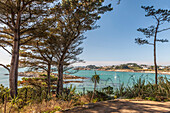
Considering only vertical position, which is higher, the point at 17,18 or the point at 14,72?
the point at 17,18

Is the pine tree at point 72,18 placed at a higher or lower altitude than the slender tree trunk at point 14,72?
higher

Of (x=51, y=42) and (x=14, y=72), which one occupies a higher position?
(x=51, y=42)

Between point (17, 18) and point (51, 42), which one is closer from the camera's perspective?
point (17, 18)

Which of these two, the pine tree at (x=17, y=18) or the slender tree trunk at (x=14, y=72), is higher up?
the pine tree at (x=17, y=18)

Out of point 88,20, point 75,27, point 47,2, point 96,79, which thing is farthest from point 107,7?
point 96,79

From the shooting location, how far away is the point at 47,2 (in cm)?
778

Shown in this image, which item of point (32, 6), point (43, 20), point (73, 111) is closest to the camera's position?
point (73, 111)

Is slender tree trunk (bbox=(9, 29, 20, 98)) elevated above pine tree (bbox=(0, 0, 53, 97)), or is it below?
below

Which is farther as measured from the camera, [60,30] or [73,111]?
[60,30]

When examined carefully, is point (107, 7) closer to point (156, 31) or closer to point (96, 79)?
point (156, 31)

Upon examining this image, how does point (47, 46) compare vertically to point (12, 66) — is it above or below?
above

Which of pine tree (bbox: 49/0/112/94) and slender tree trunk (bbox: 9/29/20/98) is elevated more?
pine tree (bbox: 49/0/112/94)

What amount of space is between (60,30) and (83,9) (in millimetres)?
3198

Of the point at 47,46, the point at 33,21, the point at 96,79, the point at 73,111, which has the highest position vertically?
the point at 33,21
